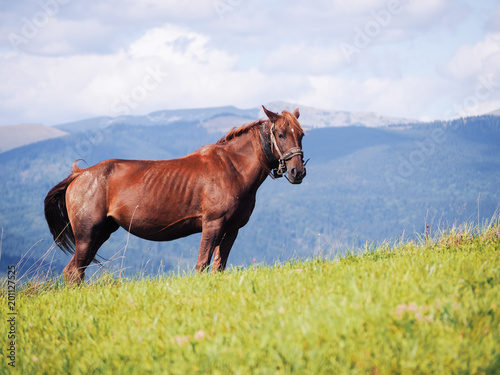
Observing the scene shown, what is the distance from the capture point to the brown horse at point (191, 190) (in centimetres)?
855

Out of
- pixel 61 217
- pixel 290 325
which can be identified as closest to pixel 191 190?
pixel 61 217

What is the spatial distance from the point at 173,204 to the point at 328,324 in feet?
15.9

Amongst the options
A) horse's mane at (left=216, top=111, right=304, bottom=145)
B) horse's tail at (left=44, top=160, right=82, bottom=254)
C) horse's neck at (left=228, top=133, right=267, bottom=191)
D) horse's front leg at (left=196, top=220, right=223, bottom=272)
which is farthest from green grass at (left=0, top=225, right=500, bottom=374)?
A: horse's tail at (left=44, top=160, right=82, bottom=254)

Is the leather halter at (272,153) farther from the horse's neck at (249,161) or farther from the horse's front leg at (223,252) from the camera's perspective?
the horse's front leg at (223,252)

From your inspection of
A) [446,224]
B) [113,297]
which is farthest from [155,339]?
[446,224]

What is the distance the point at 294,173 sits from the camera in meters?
8.37

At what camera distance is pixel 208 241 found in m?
8.34

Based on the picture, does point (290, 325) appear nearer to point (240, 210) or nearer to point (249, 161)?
point (240, 210)

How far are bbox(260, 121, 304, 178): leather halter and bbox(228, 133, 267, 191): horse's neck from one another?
0.14 m

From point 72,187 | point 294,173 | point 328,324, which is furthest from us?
point 72,187

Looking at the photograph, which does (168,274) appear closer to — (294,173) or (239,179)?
(239,179)

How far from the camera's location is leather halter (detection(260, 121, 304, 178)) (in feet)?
28.0

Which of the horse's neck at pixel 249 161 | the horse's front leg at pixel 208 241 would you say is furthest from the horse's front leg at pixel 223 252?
the horse's neck at pixel 249 161

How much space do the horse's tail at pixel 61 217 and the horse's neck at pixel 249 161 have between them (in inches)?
115
